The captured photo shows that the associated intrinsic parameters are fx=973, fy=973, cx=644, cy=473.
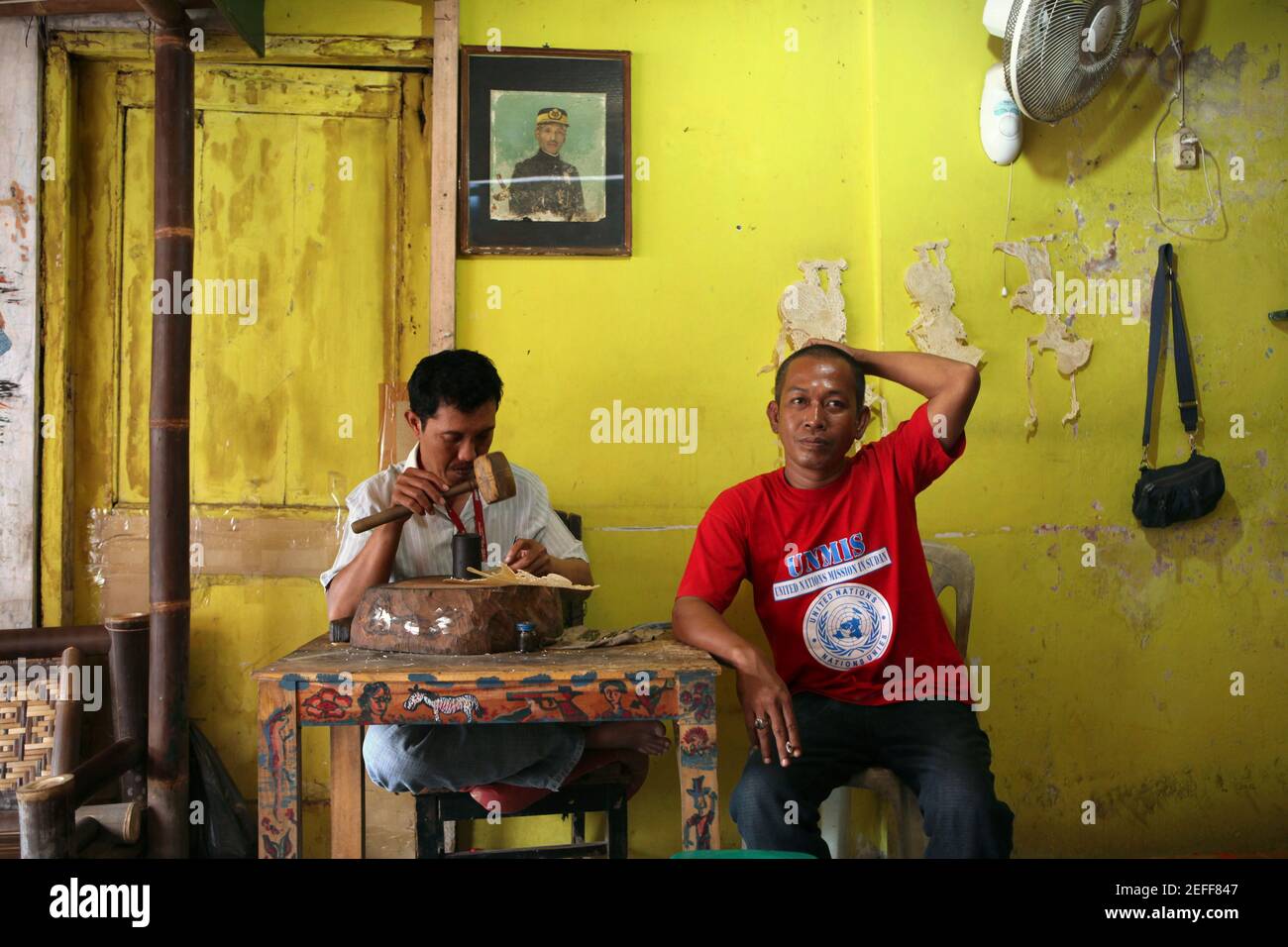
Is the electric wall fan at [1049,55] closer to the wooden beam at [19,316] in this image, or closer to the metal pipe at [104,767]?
the wooden beam at [19,316]

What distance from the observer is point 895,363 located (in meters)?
2.68

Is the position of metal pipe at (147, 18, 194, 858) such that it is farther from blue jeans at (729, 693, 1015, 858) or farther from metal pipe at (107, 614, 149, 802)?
blue jeans at (729, 693, 1015, 858)

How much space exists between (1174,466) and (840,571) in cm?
161

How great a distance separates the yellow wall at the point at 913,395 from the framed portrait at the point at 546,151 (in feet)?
0.23

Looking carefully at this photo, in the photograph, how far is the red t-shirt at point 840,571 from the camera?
2.53 m

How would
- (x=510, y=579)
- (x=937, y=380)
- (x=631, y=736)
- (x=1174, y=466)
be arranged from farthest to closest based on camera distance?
(x=1174, y=466)
(x=937, y=380)
(x=631, y=736)
(x=510, y=579)

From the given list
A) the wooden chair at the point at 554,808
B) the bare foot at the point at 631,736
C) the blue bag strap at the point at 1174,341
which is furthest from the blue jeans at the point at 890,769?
the blue bag strap at the point at 1174,341

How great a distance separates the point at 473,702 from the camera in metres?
2.00

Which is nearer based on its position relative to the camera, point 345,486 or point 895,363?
point 895,363

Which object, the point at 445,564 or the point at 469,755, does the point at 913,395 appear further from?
the point at 469,755

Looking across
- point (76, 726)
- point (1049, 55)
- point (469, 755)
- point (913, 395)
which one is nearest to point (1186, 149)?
point (1049, 55)

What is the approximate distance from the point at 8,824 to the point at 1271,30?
15.8 feet

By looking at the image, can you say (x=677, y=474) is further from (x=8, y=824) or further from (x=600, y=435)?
(x=8, y=824)

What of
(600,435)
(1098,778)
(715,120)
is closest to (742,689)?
(600,435)
